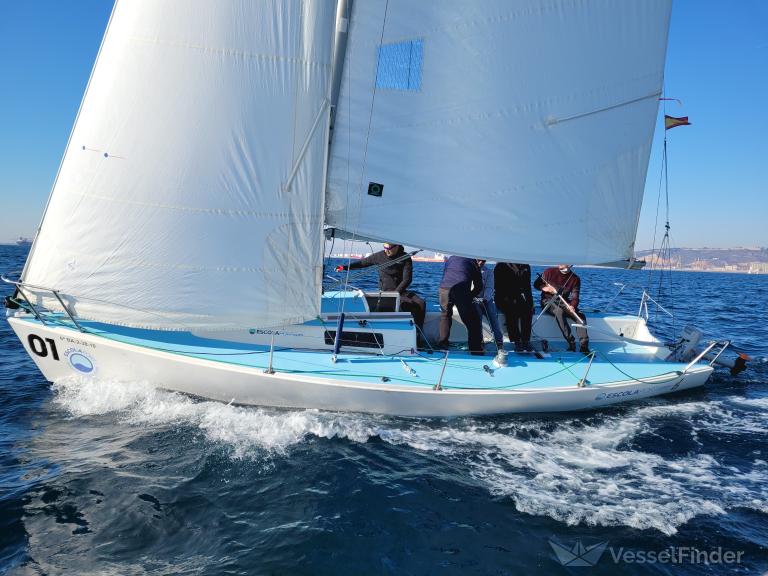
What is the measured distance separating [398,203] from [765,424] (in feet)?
20.7

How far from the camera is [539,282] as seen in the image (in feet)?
28.6

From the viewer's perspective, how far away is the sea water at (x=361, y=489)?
381cm

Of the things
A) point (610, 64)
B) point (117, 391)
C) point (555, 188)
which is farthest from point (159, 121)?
point (610, 64)

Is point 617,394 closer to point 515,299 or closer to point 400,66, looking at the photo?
point 515,299

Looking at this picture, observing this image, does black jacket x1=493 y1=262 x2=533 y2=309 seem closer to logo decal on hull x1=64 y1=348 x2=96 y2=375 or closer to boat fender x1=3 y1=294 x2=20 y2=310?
logo decal on hull x1=64 y1=348 x2=96 y2=375

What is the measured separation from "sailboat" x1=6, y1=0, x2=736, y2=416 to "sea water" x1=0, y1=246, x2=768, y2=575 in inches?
19.8

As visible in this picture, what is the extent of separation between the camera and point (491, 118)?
650 cm

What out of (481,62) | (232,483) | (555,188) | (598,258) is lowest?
(232,483)

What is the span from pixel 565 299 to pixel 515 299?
3.74ft

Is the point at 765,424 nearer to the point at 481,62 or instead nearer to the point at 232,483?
the point at 481,62
